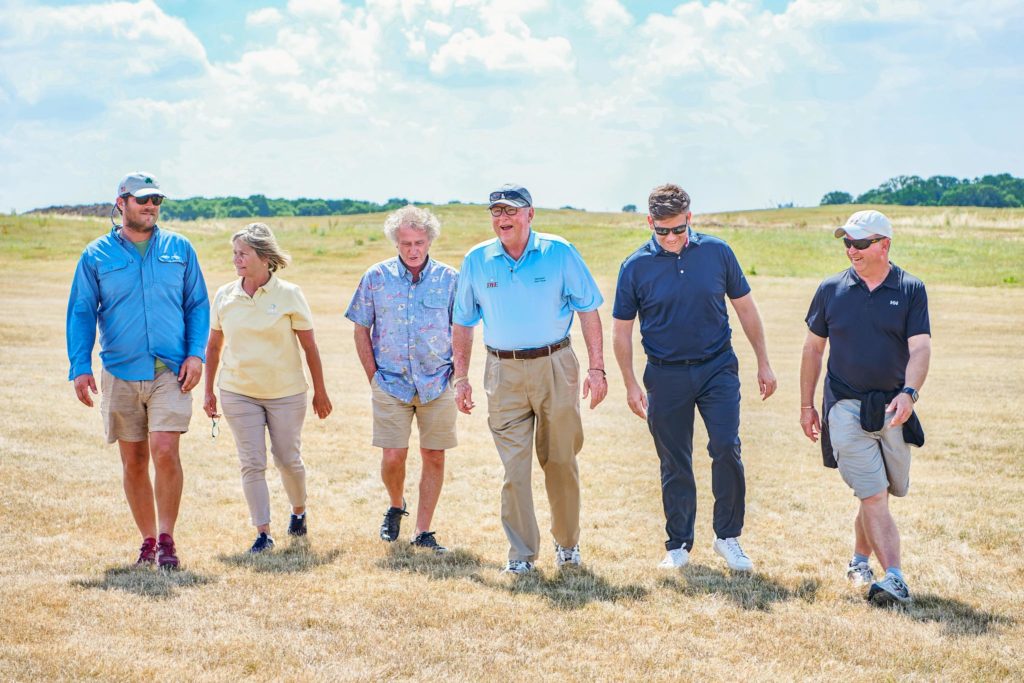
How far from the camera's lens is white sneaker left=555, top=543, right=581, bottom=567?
6.62 m

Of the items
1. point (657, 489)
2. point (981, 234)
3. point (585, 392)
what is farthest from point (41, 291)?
point (981, 234)

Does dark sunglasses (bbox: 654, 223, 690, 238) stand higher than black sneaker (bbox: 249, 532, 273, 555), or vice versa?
dark sunglasses (bbox: 654, 223, 690, 238)

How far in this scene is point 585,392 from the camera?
6391 mm

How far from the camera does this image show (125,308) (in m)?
6.49

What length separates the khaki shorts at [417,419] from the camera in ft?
23.4

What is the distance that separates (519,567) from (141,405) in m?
2.53

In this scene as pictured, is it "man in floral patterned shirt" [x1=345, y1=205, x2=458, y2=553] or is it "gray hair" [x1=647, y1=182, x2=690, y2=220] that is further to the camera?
"man in floral patterned shirt" [x1=345, y1=205, x2=458, y2=553]

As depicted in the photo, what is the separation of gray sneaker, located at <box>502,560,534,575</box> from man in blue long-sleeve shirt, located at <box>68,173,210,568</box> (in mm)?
2033

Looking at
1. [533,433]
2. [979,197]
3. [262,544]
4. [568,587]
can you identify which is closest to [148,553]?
[262,544]

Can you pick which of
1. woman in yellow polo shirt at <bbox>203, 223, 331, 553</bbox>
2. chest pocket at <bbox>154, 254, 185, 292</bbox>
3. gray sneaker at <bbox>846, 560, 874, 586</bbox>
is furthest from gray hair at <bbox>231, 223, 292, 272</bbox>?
gray sneaker at <bbox>846, 560, 874, 586</bbox>

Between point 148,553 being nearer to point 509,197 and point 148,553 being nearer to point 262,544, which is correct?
point 262,544

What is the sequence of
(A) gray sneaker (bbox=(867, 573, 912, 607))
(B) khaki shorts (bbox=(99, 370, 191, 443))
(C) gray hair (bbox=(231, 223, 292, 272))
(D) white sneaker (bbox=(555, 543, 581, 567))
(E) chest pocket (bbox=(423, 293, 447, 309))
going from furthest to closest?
(E) chest pocket (bbox=(423, 293, 447, 309)) < (C) gray hair (bbox=(231, 223, 292, 272)) < (D) white sneaker (bbox=(555, 543, 581, 567)) < (B) khaki shorts (bbox=(99, 370, 191, 443)) < (A) gray sneaker (bbox=(867, 573, 912, 607))

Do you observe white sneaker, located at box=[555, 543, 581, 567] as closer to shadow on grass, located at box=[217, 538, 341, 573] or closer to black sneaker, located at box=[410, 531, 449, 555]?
black sneaker, located at box=[410, 531, 449, 555]

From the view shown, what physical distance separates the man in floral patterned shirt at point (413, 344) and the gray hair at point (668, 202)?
145cm
